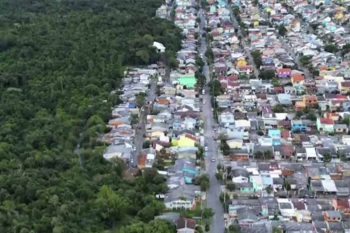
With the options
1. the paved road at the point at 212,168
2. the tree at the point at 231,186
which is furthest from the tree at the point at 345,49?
the tree at the point at 231,186

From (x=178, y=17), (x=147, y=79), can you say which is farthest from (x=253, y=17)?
(x=147, y=79)

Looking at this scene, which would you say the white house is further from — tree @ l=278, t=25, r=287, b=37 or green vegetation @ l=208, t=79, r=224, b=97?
tree @ l=278, t=25, r=287, b=37

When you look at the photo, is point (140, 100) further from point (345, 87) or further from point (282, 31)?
point (282, 31)

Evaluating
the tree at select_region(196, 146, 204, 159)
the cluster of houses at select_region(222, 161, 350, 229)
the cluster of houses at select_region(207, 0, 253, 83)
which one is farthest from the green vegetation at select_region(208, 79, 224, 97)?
the cluster of houses at select_region(222, 161, 350, 229)

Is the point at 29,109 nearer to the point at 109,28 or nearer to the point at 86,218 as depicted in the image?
the point at 86,218

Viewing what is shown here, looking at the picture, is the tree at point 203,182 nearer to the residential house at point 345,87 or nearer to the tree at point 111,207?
the tree at point 111,207
